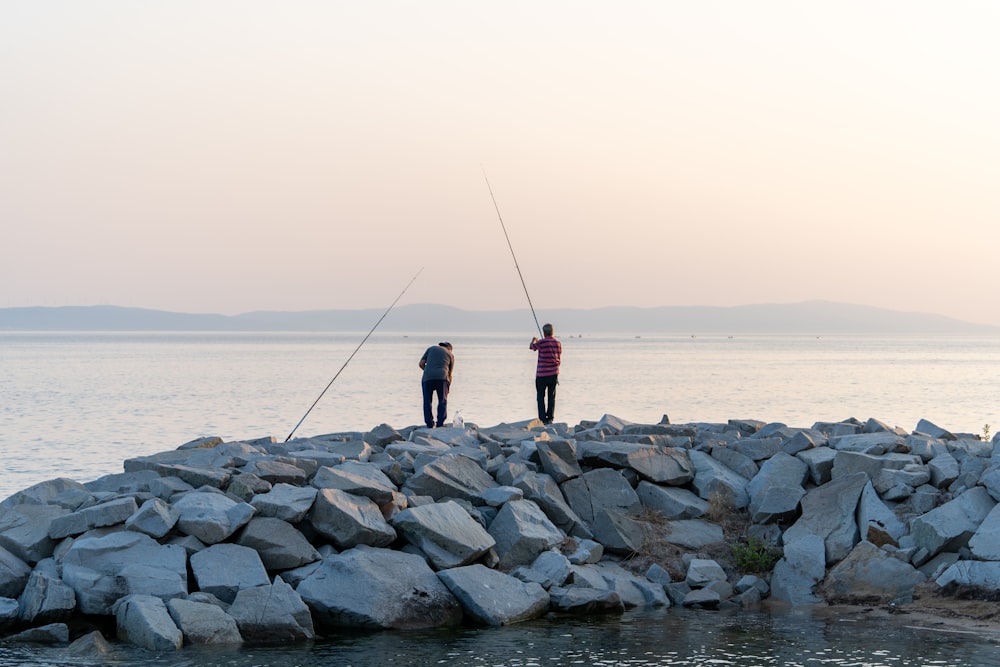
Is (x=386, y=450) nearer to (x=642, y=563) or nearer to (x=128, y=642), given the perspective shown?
(x=642, y=563)

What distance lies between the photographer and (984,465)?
13.6 m

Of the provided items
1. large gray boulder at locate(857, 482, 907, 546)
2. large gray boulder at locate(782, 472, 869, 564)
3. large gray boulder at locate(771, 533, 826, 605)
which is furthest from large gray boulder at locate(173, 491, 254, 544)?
large gray boulder at locate(857, 482, 907, 546)

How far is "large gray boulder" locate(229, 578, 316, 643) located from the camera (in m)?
10.3

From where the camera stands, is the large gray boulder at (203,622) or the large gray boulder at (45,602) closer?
the large gray boulder at (203,622)

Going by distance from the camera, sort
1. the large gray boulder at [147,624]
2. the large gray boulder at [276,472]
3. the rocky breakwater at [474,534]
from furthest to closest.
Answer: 1. the large gray boulder at [276,472]
2. the rocky breakwater at [474,534]
3. the large gray boulder at [147,624]

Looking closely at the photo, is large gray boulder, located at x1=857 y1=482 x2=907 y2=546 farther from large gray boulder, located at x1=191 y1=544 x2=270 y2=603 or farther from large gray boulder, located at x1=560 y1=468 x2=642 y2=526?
large gray boulder, located at x1=191 y1=544 x2=270 y2=603

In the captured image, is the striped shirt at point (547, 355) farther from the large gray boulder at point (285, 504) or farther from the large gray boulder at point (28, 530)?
the large gray boulder at point (28, 530)

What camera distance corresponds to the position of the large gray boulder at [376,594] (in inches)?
425

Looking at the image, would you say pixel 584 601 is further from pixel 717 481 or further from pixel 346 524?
pixel 717 481

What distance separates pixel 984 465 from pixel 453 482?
609cm

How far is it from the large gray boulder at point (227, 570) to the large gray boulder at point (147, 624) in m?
0.55

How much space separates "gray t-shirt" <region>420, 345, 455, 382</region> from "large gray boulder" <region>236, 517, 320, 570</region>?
7.20 metres

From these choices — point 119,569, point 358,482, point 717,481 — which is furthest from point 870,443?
point 119,569

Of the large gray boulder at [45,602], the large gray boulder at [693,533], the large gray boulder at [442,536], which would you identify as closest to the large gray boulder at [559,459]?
the large gray boulder at [693,533]
